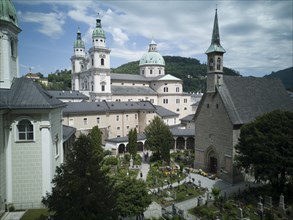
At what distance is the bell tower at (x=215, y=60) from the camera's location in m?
27.3

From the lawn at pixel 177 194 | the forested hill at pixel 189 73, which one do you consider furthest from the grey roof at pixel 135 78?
the forested hill at pixel 189 73

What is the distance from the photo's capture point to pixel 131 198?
1477 cm

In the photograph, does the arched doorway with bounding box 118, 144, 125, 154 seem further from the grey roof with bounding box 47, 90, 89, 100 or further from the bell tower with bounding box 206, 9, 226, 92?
the grey roof with bounding box 47, 90, 89, 100

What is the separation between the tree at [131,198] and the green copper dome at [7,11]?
15080 millimetres

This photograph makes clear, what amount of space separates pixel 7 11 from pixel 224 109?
2263 centimetres

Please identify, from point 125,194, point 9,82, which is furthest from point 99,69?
point 125,194

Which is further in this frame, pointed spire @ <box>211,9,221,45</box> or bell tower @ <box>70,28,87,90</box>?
bell tower @ <box>70,28,87,90</box>

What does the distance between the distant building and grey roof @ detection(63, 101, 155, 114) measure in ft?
72.3

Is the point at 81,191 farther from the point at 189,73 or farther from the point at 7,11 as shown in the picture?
the point at 189,73

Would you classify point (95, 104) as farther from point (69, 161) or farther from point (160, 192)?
point (69, 161)

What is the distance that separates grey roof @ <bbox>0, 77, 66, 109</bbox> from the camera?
16.1m

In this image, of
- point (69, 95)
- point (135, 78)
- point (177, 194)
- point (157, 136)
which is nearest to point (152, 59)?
point (135, 78)

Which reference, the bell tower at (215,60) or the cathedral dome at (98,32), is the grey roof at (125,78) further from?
the bell tower at (215,60)

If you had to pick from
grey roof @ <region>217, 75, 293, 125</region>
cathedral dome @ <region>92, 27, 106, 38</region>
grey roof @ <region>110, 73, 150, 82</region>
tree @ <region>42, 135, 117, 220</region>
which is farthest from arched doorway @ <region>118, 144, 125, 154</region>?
cathedral dome @ <region>92, 27, 106, 38</region>
